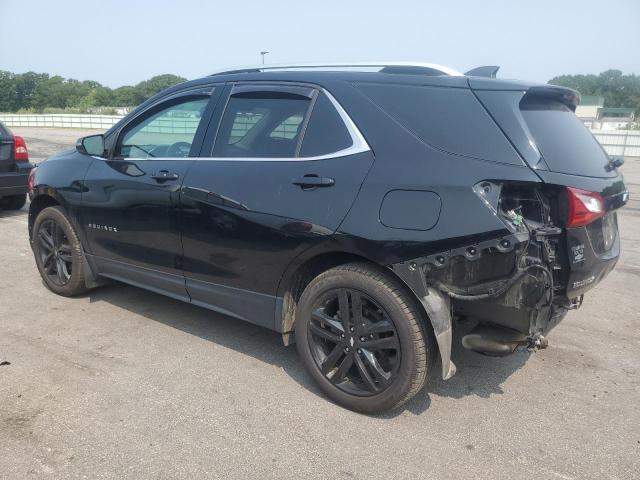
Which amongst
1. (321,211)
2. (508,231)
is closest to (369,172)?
(321,211)

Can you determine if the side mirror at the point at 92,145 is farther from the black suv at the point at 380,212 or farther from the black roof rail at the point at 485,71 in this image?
the black roof rail at the point at 485,71

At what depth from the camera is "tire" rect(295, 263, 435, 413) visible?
9.38 ft

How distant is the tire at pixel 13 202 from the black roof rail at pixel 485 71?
7859 millimetres

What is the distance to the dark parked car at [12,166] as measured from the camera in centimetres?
784

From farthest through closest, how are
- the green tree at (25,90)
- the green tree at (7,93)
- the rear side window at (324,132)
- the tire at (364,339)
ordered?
the green tree at (25,90) → the green tree at (7,93) → the rear side window at (324,132) → the tire at (364,339)

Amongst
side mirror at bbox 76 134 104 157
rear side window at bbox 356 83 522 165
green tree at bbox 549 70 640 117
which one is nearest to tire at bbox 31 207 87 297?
side mirror at bbox 76 134 104 157

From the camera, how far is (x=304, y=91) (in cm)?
331

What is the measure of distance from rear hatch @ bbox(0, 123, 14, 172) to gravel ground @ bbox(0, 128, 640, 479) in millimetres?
4249

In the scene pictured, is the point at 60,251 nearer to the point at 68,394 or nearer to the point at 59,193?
the point at 59,193

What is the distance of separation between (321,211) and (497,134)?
999mm

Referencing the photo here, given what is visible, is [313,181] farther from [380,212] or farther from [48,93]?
[48,93]

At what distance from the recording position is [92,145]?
14.3 feet

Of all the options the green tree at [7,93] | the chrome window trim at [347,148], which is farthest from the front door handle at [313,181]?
the green tree at [7,93]

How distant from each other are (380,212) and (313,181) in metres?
0.46
